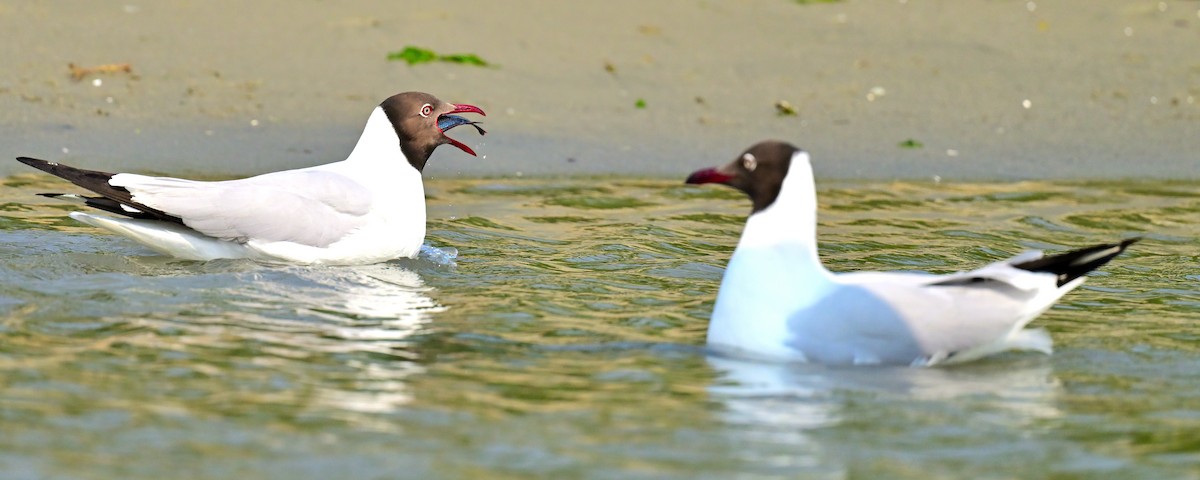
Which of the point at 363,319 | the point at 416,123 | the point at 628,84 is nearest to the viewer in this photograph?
the point at 363,319

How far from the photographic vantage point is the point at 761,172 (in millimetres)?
5539

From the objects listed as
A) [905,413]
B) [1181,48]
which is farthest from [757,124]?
[905,413]

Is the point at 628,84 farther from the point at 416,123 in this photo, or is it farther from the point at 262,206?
the point at 262,206

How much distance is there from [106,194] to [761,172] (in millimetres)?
3072

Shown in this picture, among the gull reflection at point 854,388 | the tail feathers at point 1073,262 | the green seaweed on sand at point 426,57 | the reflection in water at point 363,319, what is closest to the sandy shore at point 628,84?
the green seaweed on sand at point 426,57

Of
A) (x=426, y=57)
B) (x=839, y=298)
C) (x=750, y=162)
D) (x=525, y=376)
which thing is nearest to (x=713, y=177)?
(x=750, y=162)

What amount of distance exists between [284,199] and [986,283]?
3208mm

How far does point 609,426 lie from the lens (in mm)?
4586

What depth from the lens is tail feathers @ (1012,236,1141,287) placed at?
5.41 m

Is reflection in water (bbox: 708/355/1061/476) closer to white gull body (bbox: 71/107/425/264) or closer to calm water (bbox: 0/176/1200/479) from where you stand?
calm water (bbox: 0/176/1200/479)

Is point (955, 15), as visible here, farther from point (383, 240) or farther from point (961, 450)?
point (961, 450)

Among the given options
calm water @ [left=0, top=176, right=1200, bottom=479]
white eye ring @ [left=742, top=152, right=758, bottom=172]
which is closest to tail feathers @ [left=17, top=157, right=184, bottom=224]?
calm water @ [left=0, top=176, right=1200, bottom=479]

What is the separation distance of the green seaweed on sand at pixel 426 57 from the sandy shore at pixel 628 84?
87 millimetres

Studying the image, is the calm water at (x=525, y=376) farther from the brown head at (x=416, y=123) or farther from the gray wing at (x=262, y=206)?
the brown head at (x=416, y=123)
